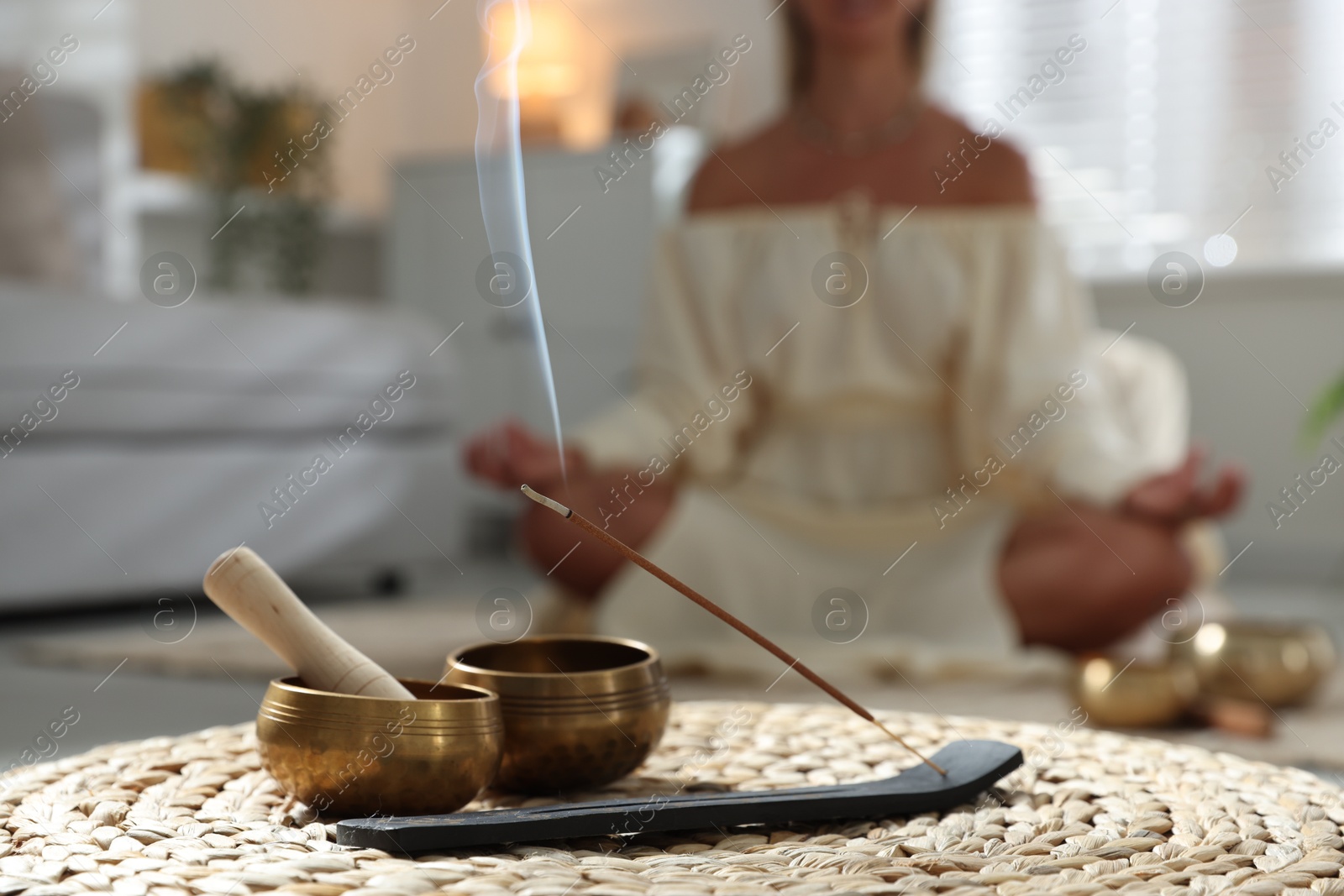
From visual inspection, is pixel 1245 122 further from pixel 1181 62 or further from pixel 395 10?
pixel 395 10

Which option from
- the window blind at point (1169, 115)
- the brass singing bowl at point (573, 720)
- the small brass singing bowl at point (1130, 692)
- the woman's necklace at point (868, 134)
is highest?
the window blind at point (1169, 115)

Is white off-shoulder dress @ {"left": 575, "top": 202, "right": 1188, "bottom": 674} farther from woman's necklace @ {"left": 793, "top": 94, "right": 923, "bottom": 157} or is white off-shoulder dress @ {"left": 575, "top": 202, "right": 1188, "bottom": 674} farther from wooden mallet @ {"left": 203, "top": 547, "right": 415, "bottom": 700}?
wooden mallet @ {"left": 203, "top": 547, "right": 415, "bottom": 700}

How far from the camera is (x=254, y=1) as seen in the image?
4.50 metres

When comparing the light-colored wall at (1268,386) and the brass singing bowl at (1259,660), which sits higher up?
the light-colored wall at (1268,386)

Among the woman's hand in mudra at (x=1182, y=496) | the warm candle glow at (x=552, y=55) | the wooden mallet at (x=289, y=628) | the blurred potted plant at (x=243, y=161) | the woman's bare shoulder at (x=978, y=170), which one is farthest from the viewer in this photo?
the warm candle glow at (x=552, y=55)

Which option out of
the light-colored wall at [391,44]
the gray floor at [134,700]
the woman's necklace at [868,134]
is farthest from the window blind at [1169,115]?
the gray floor at [134,700]

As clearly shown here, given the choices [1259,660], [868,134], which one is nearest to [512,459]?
[868,134]

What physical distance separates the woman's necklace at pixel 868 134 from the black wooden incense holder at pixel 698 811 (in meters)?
1.60

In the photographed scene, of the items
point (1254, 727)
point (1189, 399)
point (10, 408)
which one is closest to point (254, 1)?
point (10, 408)

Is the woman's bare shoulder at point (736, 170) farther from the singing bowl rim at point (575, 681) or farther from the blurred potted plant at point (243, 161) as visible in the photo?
the blurred potted plant at point (243, 161)

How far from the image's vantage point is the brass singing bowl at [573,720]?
2.34ft

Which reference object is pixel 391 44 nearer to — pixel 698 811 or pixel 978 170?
pixel 978 170

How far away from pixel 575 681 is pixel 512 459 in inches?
46.3

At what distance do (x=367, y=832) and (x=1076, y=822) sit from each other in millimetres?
334
